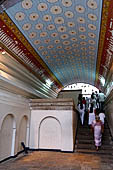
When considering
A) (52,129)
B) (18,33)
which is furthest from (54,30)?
(52,129)

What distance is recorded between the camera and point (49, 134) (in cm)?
777

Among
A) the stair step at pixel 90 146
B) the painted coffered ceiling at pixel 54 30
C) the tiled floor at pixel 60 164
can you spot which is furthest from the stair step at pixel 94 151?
the painted coffered ceiling at pixel 54 30

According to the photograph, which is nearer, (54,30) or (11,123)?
(11,123)

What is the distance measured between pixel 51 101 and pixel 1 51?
3.39m

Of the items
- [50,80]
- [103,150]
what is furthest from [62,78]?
[103,150]

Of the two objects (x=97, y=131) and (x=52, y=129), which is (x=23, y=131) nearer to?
(x=52, y=129)

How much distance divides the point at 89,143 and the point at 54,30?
5652mm

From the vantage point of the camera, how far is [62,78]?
48.2ft

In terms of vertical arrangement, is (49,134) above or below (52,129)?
below

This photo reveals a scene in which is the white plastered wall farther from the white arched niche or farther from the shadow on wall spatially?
the shadow on wall

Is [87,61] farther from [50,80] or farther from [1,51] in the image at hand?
[1,51]

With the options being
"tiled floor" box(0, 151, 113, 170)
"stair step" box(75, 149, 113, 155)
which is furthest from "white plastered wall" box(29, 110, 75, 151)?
"tiled floor" box(0, 151, 113, 170)

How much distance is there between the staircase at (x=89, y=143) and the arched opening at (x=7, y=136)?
9.73 feet

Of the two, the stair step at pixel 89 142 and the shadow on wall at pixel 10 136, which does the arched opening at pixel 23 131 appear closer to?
the shadow on wall at pixel 10 136
